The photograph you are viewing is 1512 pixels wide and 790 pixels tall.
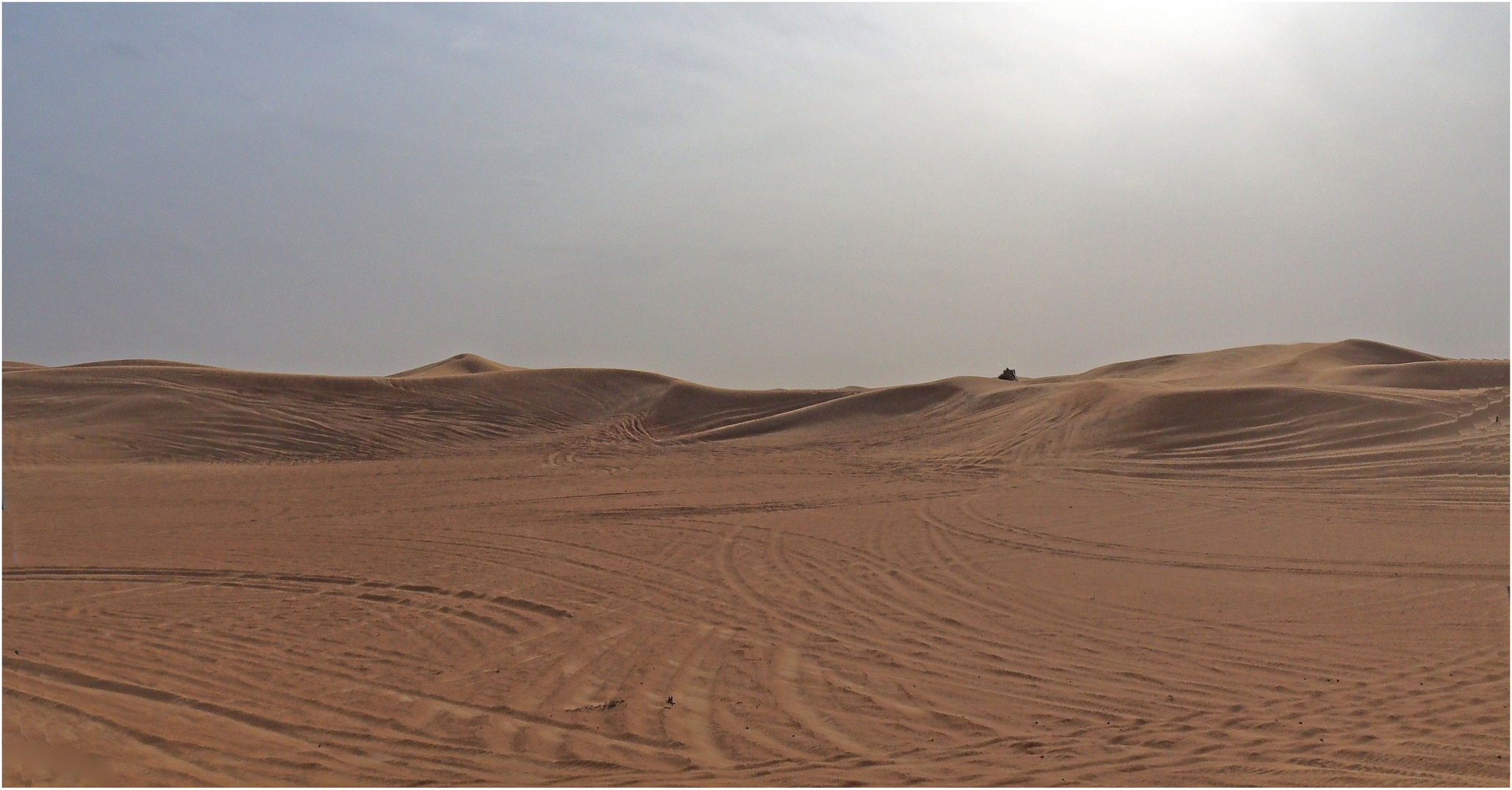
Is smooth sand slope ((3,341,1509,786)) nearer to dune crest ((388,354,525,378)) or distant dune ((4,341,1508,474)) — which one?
distant dune ((4,341,1508,474))

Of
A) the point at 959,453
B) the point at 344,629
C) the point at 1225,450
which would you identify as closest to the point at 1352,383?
the point at 1225,450

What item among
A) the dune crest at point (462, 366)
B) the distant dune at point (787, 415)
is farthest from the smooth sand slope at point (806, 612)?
the dune crest at point (462, 366)

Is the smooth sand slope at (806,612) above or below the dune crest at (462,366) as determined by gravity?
below

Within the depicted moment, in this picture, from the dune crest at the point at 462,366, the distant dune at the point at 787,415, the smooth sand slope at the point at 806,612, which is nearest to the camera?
the smooth sand slope at the point at 806,612

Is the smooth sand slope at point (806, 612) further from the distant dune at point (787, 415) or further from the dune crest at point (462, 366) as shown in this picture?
the dune crest at point (462, 366)

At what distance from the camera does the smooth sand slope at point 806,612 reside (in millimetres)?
5227

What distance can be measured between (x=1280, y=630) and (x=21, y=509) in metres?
16.5

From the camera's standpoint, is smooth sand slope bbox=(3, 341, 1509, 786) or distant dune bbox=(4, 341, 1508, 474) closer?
smooth sand slope bbox=(3, 341, 1509, 786)

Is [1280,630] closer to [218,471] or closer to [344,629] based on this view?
[344,629]

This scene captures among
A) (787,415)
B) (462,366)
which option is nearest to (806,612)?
(787,415)

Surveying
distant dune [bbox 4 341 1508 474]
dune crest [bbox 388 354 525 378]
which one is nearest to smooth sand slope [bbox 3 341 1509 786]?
distant dune [bbox 4 341 1508 474]

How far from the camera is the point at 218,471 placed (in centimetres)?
1989

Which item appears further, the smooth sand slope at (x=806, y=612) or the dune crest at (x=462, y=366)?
the dune crest at (x=462, y=366)

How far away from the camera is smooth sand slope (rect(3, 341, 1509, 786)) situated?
523 cm
